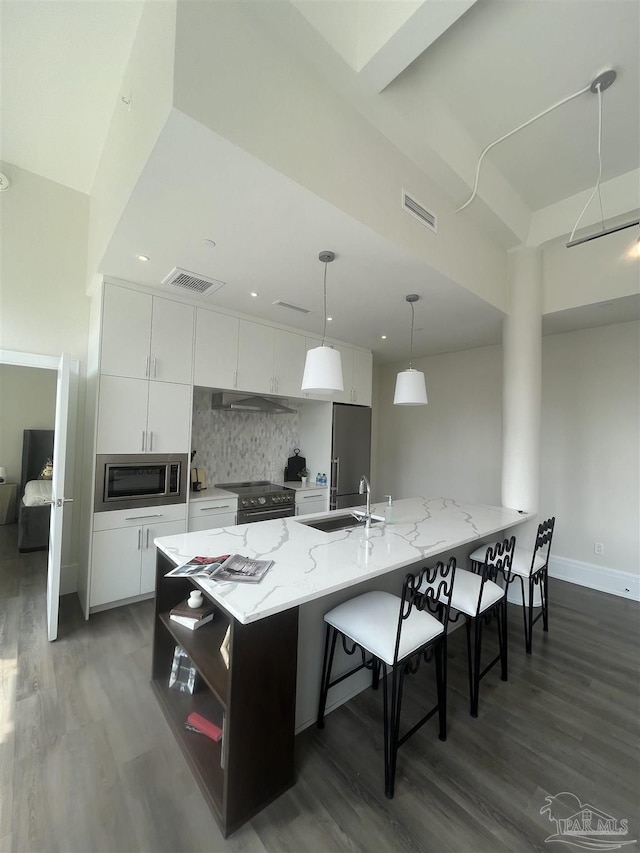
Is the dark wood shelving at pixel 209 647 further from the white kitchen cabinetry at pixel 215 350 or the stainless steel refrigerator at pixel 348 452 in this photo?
the stainless steel refrigerator at pixel 348 452

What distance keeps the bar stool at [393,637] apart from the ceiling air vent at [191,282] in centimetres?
258

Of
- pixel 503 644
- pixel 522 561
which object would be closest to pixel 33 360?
pixel 503 644

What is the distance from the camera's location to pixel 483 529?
2377 mm

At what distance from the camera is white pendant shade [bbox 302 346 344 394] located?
215 cm

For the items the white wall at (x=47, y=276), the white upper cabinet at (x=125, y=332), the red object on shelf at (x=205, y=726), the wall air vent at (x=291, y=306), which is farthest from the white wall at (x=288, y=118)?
the red object on shelf at (x=205, y=726)

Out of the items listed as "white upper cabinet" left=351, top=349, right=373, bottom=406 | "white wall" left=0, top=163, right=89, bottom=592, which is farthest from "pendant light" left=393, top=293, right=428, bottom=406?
"white wall" left=0, top=163, right=89, bottom=592

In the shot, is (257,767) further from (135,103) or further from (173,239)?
(135,103)

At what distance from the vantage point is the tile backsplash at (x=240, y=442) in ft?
13.2

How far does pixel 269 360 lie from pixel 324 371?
1813 millimetres

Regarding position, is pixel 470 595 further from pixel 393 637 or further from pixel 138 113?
pixel 138 113

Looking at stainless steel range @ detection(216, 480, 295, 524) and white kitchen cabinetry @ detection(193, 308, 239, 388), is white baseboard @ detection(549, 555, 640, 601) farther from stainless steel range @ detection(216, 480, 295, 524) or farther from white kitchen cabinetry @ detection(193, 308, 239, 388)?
white kitchen cabinetry @ detection(193, 308, 239, 388)

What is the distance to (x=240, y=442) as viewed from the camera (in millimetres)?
4375

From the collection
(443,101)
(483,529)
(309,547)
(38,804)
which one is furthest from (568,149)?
(38,804)

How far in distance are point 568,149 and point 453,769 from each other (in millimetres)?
4045
